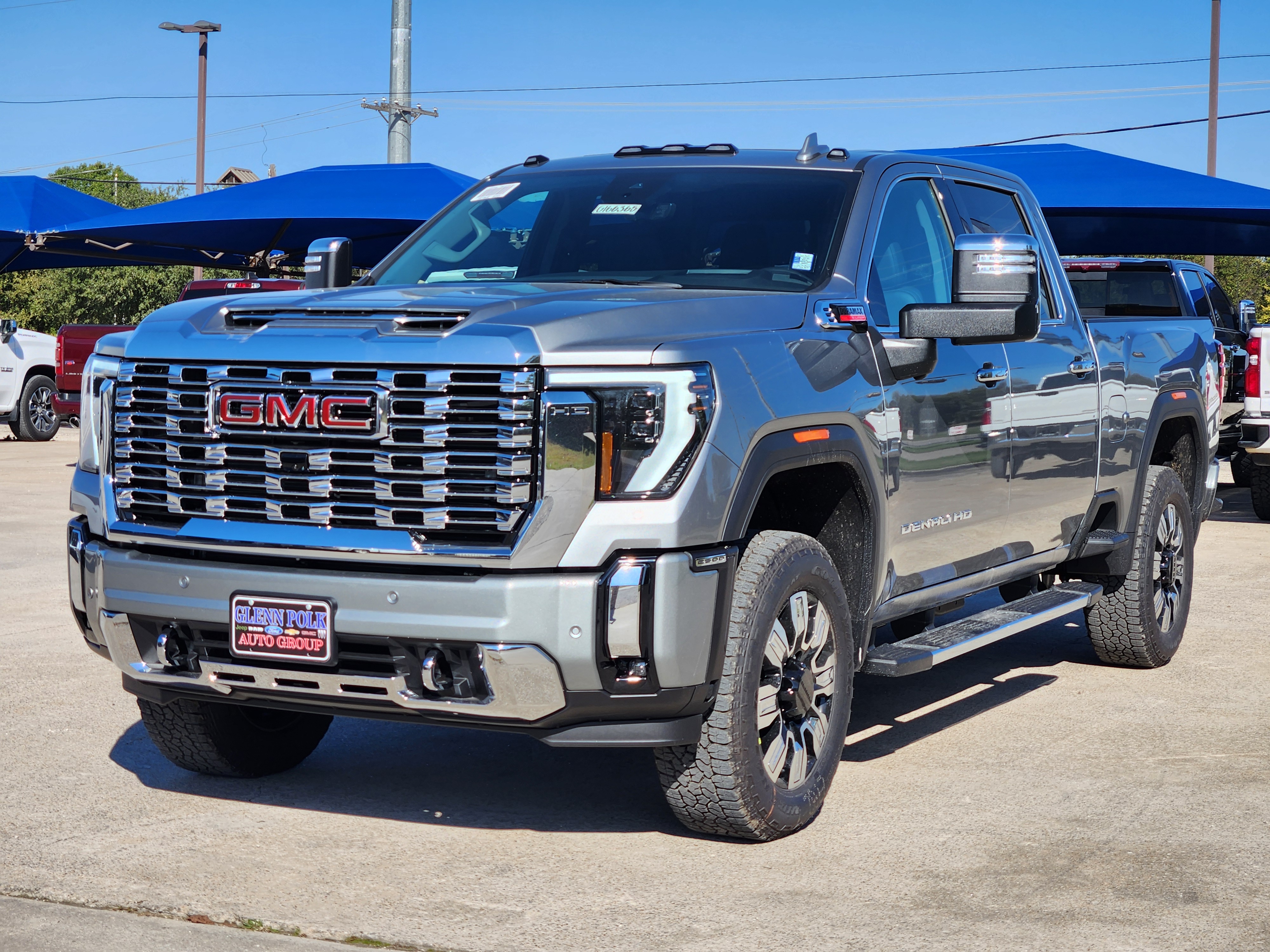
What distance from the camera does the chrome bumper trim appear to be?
13.1 feet

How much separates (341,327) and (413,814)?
1.60m

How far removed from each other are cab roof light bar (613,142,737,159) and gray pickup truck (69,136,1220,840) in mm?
108

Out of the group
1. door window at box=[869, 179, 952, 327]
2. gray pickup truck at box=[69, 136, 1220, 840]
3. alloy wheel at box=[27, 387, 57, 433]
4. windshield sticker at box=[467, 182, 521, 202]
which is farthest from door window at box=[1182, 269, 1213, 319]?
alloy wheel at box=[27, 387, 57, 433]

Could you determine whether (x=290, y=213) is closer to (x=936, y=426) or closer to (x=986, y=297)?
(x=936, y=426)

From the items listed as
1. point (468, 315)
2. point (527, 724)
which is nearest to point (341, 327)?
point (468, 315)

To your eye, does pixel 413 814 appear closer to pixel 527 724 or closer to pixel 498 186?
pixel 527 724

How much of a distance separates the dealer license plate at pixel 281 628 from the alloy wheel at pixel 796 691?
121 cm

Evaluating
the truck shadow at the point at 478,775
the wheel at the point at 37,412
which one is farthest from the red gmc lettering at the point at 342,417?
the wheel at the point at 37,412

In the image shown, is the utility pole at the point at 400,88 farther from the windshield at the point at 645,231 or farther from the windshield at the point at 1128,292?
the windshield at the point at 645,231

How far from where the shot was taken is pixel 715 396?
163 inches

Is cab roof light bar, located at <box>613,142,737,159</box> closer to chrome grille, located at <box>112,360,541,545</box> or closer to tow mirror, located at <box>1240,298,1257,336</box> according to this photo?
chrome grille, located at <box>112,360,541,545</box>

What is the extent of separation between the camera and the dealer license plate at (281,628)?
4.15m

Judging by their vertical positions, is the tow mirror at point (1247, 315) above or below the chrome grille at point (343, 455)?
above

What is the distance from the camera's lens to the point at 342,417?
4.15 metres
